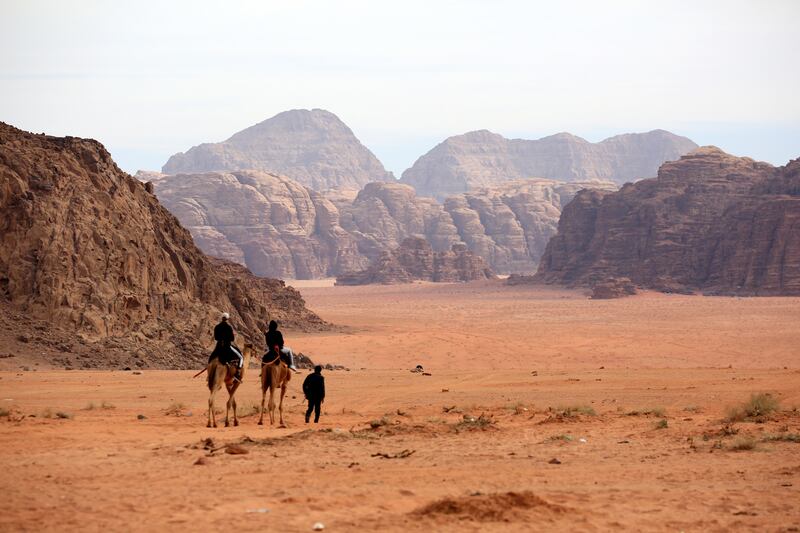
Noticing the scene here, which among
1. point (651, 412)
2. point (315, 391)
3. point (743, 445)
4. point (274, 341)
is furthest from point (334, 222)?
point (743, 445)

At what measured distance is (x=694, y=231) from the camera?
83438 mm

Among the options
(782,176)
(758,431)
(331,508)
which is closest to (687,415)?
(758,431)

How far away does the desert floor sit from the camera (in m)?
9.06

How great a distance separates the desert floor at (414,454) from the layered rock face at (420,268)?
7639 centimetres

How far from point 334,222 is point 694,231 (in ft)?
224

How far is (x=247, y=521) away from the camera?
8.67 metres

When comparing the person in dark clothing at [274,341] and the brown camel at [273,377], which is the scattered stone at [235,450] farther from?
the person in dark clothing at [274,341]

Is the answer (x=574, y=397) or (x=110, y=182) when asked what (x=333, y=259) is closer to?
(x=110, y=182)

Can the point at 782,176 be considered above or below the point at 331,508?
above

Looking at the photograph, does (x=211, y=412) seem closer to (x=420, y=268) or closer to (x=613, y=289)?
(x=613, y=289)

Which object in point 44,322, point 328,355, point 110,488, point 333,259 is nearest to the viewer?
point 110,488

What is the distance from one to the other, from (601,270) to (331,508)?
79819mm

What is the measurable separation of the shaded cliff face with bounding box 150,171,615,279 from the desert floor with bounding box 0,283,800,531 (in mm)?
100918

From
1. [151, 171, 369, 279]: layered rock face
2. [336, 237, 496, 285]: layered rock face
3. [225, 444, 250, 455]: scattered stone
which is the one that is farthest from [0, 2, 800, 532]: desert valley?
[151, 171, 369, 279]: layered rock face
